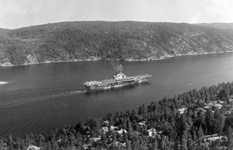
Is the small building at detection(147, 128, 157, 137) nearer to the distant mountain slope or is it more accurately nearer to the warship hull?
the warship hull

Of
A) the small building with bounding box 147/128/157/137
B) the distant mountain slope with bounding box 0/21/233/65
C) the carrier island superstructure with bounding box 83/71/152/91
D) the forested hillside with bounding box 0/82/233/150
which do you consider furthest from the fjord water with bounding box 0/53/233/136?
the distant mountain slope with bounding box 0/21/233/65

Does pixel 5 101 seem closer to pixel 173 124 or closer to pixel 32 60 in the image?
pixel 173 124

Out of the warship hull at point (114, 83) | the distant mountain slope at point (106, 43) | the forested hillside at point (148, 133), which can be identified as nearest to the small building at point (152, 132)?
the forested hillside at point (148, 133)

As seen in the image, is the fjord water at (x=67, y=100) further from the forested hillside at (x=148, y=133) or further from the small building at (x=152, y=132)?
the small building at (x=152, y=132)

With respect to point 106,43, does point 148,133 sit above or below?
below

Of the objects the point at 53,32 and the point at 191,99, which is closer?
the point at 191,99

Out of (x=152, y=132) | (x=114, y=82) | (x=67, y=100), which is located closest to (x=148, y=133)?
(x=152, y=132)

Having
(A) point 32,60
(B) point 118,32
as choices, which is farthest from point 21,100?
(B) point 118,32

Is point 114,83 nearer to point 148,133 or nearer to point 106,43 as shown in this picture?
point 148,133
